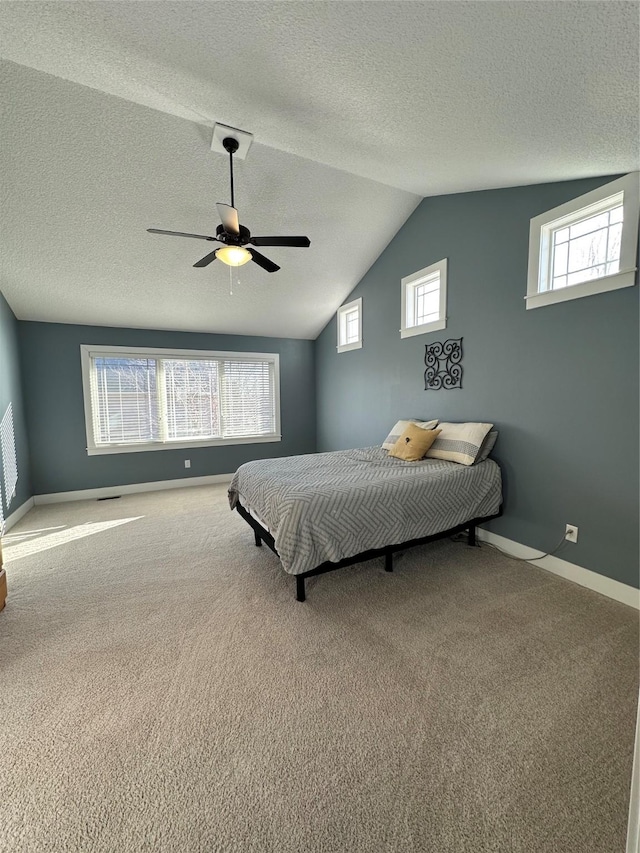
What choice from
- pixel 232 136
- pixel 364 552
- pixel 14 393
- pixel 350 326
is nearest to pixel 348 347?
pixel 350 326

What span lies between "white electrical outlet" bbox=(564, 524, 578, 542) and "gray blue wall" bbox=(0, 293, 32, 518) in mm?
5194

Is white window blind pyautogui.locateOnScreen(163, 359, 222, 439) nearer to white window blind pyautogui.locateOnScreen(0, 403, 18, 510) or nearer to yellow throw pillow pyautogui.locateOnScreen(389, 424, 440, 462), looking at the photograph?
white window blind pyautogui.locateOnScreen(0, 403, 18, 510)

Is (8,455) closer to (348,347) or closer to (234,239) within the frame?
(234,239)

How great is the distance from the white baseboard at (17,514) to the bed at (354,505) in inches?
99.3

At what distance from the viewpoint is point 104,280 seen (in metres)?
3.71

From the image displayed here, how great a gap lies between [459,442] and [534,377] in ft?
2.57

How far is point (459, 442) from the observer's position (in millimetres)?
2943

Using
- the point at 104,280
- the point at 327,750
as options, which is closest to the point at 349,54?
the point at 327,750

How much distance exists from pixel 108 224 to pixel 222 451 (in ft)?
10.9

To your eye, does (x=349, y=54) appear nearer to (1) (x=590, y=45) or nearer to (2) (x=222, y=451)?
(1) (x=590, y=45)

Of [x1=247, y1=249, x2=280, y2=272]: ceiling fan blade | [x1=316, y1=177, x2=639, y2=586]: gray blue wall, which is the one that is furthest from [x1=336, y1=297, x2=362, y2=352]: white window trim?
[x1=247, y1=249, x2=280, y2=272]: ceiling fan blade

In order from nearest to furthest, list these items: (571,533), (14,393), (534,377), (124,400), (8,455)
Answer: (571,533) < (534,377) < (8,455) < (14,393) < (124,400)

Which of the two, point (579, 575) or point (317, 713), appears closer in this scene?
point (317, 713)

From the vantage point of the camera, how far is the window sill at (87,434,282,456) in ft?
15.2
